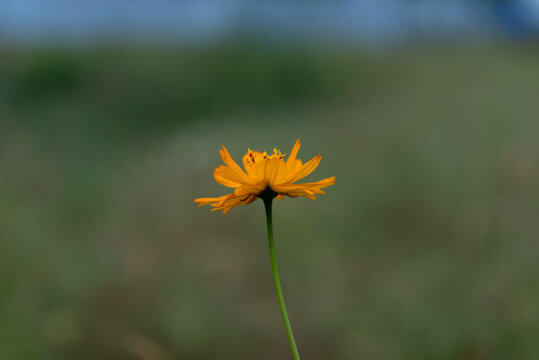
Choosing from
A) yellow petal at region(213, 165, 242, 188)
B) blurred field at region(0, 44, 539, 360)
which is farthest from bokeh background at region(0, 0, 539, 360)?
yellow petal at region(213, 165, 242, 188)

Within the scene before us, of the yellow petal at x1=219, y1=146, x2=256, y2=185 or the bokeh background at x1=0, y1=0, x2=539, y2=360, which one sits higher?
the bokeh background at x1=0, y1=0, x2=539, y2=360

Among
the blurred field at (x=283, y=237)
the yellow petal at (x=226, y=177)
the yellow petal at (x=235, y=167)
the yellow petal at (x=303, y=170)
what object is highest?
the blurred field at (x=283, y=237)

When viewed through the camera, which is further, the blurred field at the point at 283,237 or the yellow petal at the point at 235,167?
the blurred field at the point at 283,237

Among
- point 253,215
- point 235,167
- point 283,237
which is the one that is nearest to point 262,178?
point 235,167

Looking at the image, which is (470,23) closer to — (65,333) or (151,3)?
(151,3)

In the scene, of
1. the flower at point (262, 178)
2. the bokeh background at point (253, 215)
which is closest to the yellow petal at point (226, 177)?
the flower at point (262, 178)

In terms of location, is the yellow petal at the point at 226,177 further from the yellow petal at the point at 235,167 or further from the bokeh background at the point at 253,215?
the bokeh background at the point at 253,215

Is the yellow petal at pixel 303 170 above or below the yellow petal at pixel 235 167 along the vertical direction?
above

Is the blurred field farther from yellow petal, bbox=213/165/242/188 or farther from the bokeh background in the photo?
yellow petal, bbox=213/165/242/188

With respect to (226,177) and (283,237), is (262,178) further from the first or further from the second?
(283,237)
